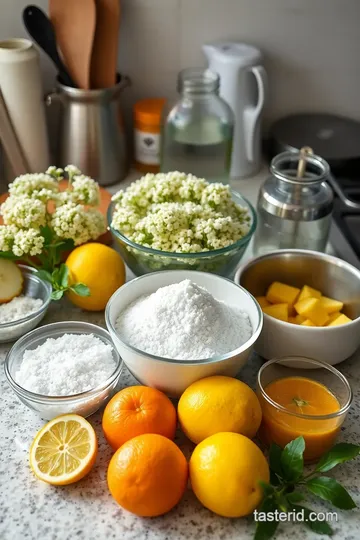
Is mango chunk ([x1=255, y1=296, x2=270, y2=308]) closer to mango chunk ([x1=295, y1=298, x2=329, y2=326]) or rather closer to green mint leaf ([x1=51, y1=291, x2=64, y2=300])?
mango chunk ([x1=295, y1=298, x2=329, y2=326])

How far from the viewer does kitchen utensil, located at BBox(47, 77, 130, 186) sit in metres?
1.37

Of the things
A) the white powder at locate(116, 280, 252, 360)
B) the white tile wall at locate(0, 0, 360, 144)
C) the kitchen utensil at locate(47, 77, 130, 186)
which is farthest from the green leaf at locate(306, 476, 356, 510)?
the white tile wall at locate(0, 0, 360, 144)

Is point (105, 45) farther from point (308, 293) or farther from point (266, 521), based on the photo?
point (266, 521)

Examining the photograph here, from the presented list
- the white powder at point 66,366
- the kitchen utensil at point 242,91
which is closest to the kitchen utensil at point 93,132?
the kitchen utensil at point 242,91

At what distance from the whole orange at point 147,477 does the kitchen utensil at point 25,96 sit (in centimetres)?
79

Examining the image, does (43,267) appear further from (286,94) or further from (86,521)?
(286,94)

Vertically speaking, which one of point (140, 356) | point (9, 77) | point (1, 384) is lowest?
point (1, 384)

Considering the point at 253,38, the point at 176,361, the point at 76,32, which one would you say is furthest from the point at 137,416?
the point at 253,38

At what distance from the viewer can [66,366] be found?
926 mm

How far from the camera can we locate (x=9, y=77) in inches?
51.2

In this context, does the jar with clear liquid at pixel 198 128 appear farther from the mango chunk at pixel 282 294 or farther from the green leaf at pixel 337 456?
the green leaf at pixel 337 456

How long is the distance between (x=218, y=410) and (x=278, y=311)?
0.26 m

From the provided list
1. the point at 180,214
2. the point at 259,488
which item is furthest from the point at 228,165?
the point at 259,488

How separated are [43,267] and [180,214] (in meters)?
0.26
